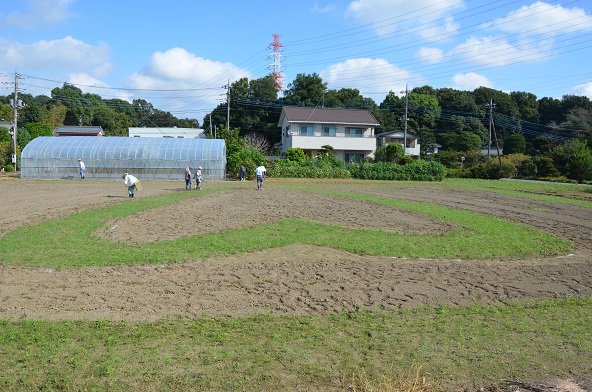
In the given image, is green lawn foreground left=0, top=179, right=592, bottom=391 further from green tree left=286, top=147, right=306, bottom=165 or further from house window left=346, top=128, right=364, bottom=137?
house window left=346, top=128, right=364, bottom=137

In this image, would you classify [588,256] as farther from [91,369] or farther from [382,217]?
[91,369]

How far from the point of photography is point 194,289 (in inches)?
356

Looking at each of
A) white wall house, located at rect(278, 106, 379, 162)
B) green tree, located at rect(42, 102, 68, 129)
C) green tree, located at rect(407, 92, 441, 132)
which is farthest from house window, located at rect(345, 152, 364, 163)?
green tree, located at rect(42, 102, 68, 129)

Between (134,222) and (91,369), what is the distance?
1137cm

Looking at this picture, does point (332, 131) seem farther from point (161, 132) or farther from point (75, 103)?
point (75, 103)

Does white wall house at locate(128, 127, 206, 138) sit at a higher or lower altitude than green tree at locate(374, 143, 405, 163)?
higher

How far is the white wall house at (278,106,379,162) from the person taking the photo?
5797 cm

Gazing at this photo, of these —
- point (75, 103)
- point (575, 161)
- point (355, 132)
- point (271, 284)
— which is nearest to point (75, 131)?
point (75, 103)

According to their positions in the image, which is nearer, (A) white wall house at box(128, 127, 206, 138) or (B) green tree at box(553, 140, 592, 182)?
(B) green tree at box(553, 140, 592, 182)

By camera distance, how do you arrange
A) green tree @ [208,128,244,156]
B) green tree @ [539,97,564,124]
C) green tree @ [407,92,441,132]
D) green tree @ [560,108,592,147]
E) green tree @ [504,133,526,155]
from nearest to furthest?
1. green tree @ [208,128,244,156]
2. green tree @ [560,108,592,147]
3. green tree @ [504,133,526,155]
4. green tree @ [407,92,441,132]
5. green tree @ [539,97,564,124]

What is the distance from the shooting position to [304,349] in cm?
642

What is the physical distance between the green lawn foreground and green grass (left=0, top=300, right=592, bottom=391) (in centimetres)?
1

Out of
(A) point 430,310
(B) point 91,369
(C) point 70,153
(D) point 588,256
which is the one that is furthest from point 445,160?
(B) point 91,369

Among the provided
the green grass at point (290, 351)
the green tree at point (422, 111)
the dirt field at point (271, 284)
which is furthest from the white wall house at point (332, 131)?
the green grass at point (290, 351)
